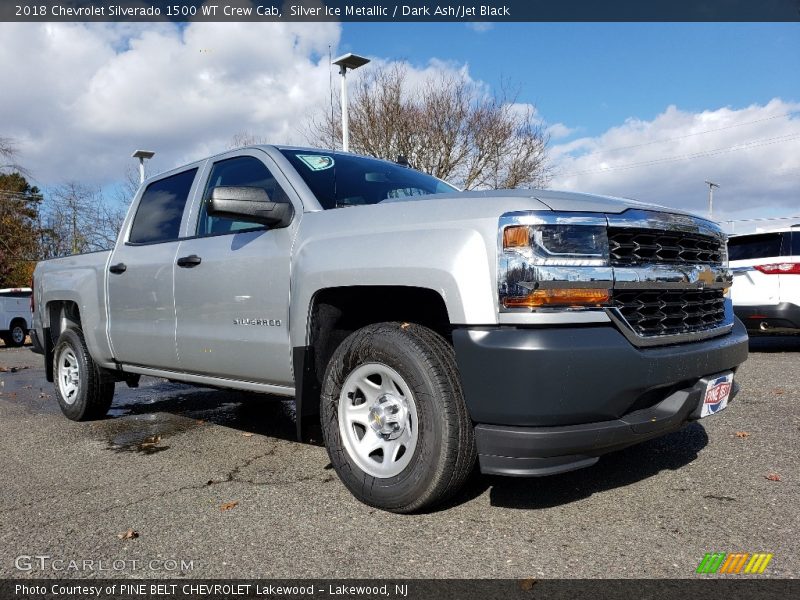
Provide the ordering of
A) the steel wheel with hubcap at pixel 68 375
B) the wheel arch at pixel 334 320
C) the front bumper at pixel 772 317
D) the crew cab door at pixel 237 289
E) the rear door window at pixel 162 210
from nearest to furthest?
1. the wheel arch at pixel 334 320
2. the crew cab door at pixel 237 289
3. the rear door window at pixel 162 210
4. the steel wheel with hubcap at pixel 68 375
5. the front bumper at pixel 772 317

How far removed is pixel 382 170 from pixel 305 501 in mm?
2131

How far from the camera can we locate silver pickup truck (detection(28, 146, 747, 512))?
8.32 ft

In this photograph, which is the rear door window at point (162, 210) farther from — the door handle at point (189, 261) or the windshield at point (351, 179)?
the windshield at point (351, 179)

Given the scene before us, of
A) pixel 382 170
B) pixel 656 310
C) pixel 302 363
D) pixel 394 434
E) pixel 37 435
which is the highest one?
pixel 382 170

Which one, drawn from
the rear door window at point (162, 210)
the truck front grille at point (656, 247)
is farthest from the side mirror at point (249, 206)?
the truck front grille at point (656, 247)

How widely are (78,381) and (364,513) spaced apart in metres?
3.54

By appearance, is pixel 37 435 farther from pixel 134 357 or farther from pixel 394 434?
pixel 394 434

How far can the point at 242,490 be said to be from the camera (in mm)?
3459

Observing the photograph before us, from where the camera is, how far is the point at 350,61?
15.4 m

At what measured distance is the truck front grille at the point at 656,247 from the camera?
270 cm

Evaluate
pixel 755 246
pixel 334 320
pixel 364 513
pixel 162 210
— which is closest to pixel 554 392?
pixel 364 513

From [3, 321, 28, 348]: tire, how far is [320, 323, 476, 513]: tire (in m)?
17.8

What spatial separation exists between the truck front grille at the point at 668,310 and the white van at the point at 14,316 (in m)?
18.4

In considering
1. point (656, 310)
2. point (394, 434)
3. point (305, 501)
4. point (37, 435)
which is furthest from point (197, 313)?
point (656, 310)
